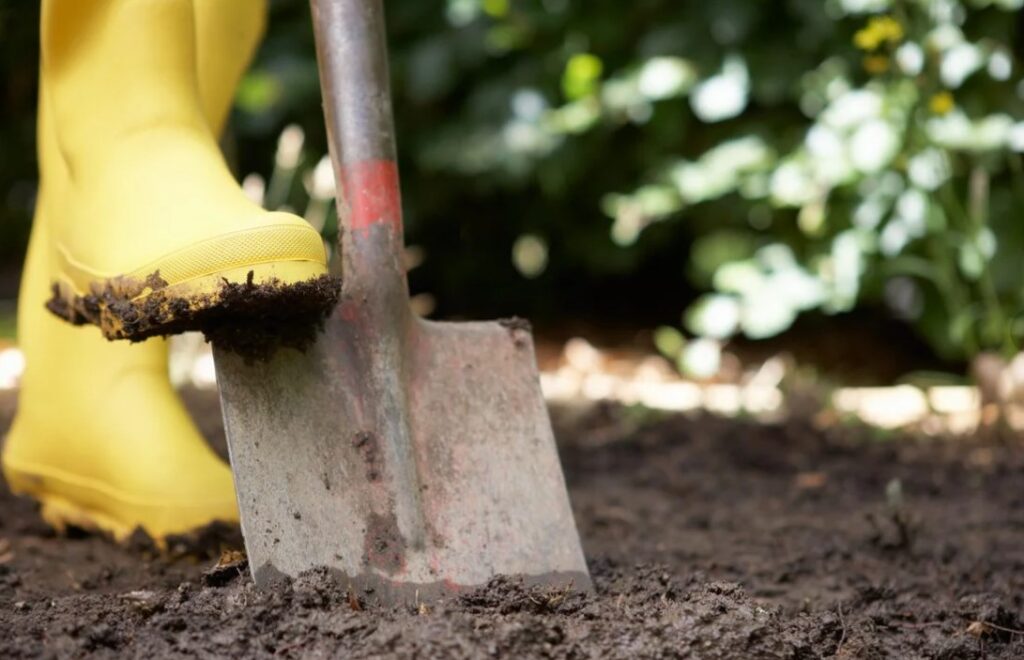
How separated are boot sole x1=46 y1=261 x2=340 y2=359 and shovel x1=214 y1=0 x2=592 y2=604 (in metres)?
0.02

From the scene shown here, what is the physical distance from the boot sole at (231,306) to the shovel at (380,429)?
20 mm

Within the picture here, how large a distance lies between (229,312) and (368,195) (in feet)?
0.83

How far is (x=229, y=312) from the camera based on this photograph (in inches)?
49.3

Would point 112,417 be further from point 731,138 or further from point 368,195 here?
point 731,138

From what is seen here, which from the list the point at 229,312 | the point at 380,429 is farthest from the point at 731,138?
the point at 229,312

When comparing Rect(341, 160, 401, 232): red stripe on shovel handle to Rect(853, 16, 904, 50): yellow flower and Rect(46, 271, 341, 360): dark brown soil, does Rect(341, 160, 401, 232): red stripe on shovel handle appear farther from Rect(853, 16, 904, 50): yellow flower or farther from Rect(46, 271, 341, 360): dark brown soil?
Rect(853, 16, 904, 50): yellow flower

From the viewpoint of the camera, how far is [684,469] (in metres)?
2.31

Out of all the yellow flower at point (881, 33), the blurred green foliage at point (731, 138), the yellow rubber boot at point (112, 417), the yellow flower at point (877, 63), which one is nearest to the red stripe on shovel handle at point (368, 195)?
the yellow rubber boot at point (112, 417)

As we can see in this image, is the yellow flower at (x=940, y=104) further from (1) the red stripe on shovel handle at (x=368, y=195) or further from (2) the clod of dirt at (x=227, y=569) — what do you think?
(2) the clod of dirt at (x=227, y=569)

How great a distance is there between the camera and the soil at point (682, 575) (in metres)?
1.07

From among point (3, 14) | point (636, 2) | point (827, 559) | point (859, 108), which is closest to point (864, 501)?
point (827, 559)

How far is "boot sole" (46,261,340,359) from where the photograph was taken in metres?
1.23

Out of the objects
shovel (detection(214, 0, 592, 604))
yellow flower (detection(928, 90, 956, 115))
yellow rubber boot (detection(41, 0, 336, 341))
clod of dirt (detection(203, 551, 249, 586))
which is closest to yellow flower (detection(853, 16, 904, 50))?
yellow flower (detection(928, 90, 956, 115))

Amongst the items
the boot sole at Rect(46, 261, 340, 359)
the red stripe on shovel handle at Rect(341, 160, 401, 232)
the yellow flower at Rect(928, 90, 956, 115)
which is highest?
the yellow flower at Rect(928, 90, 956, 115)
